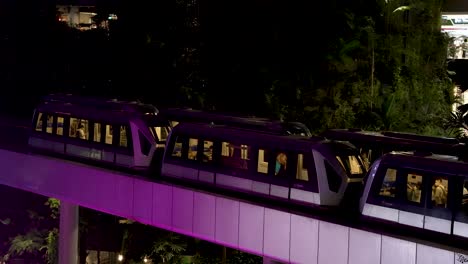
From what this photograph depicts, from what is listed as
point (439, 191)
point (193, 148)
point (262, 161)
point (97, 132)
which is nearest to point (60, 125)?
point (97, 132)

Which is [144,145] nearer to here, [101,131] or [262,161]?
[101,131]

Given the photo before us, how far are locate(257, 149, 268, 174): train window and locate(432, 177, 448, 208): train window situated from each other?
4.02 meters

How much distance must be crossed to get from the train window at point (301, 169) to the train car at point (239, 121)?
163cm

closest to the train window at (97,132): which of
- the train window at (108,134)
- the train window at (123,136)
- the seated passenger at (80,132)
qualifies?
the train window at (108,134)

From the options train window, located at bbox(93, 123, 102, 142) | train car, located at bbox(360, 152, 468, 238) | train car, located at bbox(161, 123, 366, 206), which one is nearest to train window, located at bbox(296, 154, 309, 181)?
train car, located at bbox(161, 123, 366, 206)

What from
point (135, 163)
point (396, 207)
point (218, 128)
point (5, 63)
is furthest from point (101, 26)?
point (396, 207)

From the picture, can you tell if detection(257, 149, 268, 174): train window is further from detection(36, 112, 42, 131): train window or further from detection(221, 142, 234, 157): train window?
detection(36, 112, 42, 131): train window

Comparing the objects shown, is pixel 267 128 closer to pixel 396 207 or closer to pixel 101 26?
pixel 396 207

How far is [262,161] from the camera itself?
48.1 ft

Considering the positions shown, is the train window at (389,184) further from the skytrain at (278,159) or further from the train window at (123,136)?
the train window at (123,136)

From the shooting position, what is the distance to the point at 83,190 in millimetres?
17891

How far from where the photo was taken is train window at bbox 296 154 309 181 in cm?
1377

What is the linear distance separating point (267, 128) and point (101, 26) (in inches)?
599

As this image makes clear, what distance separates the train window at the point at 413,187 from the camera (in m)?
12.0
